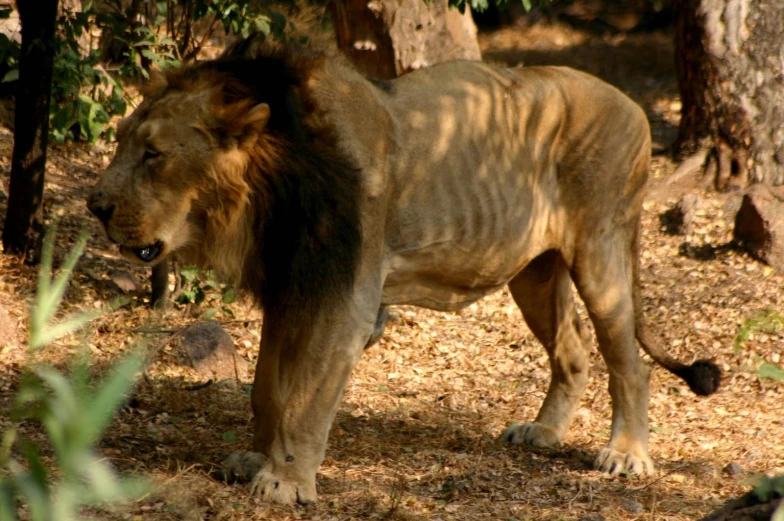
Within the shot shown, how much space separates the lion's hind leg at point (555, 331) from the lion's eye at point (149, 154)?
2101 millimetres

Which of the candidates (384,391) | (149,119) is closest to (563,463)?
(384,391)

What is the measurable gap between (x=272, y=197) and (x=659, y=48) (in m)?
8.73

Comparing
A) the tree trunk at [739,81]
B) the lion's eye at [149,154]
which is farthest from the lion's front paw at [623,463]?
the tree trunk at [739,81]

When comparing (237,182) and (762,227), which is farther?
(762,227)

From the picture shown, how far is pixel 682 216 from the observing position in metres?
7.31

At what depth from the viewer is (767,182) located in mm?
7375

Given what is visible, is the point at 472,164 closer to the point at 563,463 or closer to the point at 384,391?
the point at 563,463

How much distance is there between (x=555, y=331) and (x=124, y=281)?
2509 mm

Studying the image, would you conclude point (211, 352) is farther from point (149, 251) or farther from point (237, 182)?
point (237, 182)

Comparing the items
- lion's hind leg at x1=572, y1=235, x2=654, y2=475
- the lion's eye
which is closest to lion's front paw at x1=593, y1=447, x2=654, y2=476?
lion's hind leg at x1=572, y1=235, x2=654, y2=475

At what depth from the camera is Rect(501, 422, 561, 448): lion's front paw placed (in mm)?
4816

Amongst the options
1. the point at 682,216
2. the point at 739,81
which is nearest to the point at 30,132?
the point at 682,216

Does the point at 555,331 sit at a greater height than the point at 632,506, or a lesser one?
greater

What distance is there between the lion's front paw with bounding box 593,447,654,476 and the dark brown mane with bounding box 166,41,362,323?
1554 millimetres
